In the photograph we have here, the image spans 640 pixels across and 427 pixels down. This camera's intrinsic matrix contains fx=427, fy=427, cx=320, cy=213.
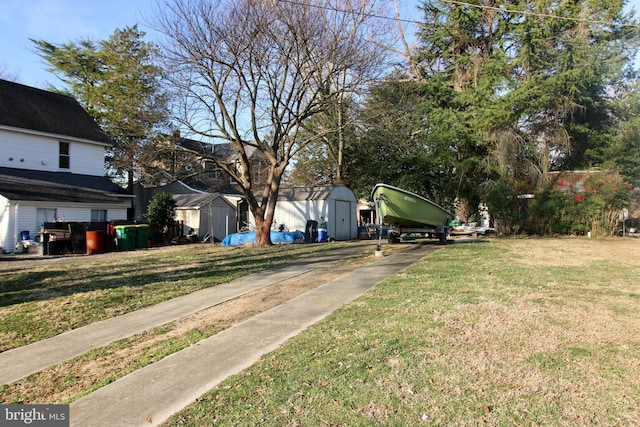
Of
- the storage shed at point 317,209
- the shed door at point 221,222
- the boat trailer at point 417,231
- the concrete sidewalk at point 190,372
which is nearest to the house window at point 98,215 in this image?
the shed door at point 221,222

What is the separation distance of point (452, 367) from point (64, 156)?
953 inches

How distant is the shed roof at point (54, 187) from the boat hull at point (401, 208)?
13881 mm

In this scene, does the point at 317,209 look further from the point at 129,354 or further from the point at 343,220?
the point at 129,354

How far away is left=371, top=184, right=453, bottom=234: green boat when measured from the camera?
1566 centimetres

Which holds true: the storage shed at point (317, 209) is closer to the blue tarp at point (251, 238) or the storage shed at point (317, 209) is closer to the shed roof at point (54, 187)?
the blue tarp at point (251, 238)

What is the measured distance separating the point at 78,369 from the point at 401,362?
336 centimetres

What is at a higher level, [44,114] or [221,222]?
[44,114]

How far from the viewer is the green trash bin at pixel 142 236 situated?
1970 centimetres

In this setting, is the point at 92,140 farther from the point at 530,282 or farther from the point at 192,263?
the point at 530,282

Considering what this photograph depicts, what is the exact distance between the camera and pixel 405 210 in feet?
52.2

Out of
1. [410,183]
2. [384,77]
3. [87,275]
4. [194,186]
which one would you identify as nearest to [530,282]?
[87,275]

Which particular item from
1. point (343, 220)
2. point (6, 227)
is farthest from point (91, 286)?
point (343, 220)

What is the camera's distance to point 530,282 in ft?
26.6

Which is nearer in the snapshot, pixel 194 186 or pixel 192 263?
pixel 192 263
